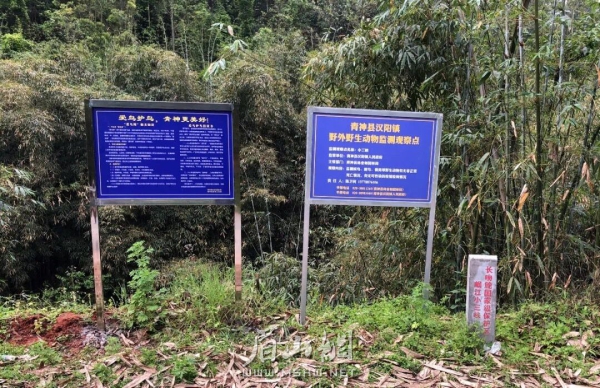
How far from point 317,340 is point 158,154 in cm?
164

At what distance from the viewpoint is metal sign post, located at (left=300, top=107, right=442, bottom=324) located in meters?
2.83

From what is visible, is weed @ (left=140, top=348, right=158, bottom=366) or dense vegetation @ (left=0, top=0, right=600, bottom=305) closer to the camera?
weed @ (left=140, top=348, right=158, bottom=366)

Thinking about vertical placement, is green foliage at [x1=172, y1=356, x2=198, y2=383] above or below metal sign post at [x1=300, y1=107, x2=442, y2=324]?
below

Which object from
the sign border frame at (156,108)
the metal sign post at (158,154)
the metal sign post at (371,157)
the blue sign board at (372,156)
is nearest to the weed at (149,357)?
the metal sign post at (158,154)

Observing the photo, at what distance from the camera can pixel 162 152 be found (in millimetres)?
2850

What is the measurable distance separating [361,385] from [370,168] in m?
1.36

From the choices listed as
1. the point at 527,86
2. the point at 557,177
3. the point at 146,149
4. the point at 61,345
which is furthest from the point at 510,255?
the point at 61,345

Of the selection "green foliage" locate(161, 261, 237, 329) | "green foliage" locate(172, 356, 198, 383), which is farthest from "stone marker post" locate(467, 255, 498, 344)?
"green foliage" locate(172, 356, 198, 383)

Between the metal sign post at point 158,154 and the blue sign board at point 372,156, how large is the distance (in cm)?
60

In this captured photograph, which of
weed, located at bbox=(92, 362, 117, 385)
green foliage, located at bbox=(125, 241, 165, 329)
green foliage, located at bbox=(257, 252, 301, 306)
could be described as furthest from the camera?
green foliage, located at bbox=(257, 252, 301, 306)

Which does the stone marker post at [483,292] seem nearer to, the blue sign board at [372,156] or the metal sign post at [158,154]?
the blue sign board at [372,156]

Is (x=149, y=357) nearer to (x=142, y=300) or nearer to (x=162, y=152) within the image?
(x=142, y=300)

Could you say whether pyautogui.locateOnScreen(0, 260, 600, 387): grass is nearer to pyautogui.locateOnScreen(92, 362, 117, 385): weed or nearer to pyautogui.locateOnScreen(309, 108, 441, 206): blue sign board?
pyautogui.locateOnScreen(92, 362, 117, 385): weed

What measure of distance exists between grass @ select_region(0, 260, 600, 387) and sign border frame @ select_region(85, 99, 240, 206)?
0.73 meters
